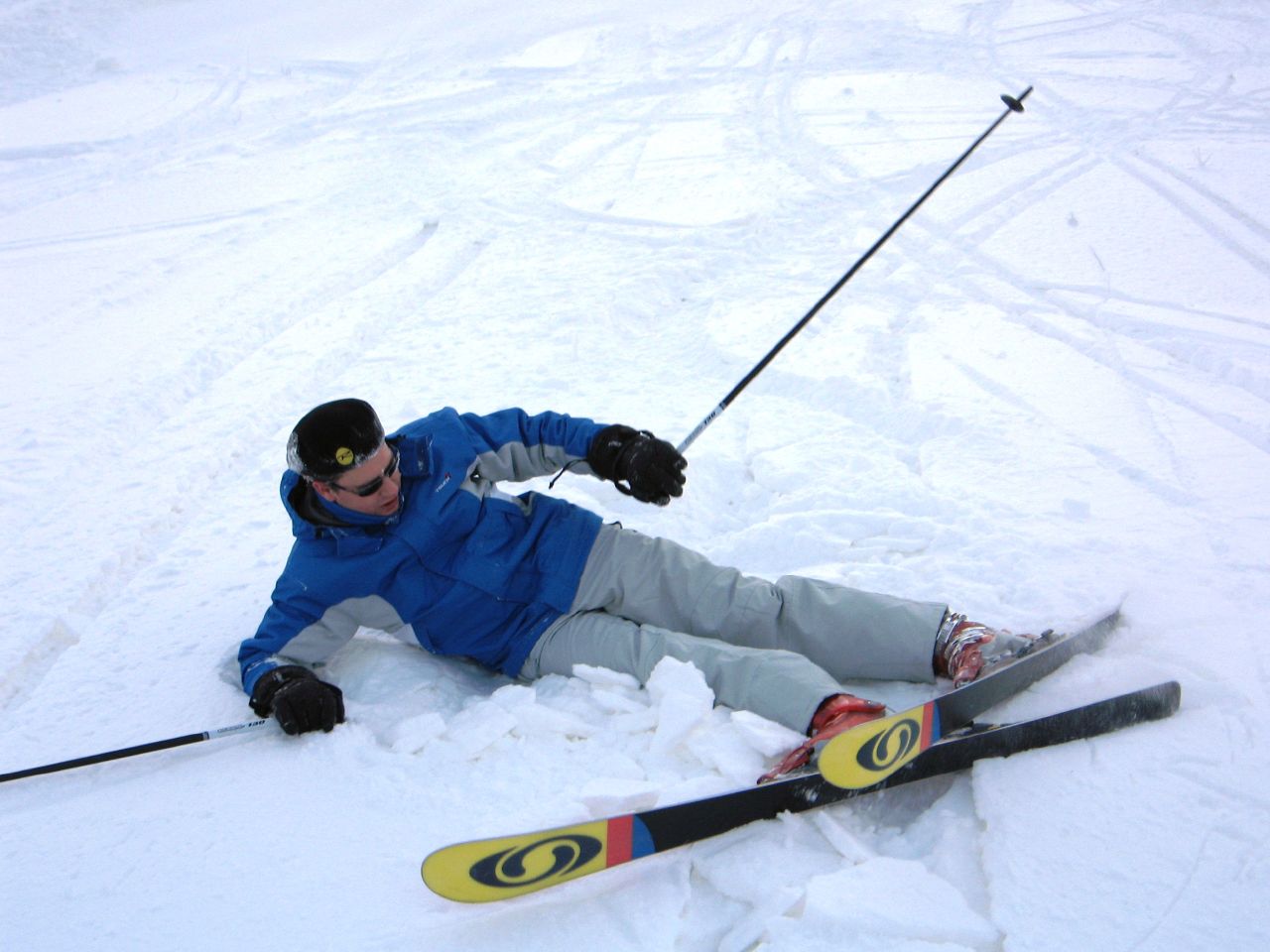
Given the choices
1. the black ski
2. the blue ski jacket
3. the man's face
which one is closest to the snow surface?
the black ski

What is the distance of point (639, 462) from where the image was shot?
3002mm

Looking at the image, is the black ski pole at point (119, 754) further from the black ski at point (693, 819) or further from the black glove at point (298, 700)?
the black ski at point (693, 819)

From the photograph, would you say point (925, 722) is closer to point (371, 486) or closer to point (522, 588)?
point (522, 588)

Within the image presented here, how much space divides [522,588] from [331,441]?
745 mm

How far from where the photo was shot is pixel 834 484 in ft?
13.1

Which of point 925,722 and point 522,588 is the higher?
point 522,588

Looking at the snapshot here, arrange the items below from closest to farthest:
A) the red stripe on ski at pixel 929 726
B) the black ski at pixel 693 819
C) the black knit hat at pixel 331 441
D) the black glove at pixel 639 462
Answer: the black ski at pixel 693 819, the red stripe on ski at pixel 929 726, the black knit hat at pixel 331 441, the black glove at pixel 639 462

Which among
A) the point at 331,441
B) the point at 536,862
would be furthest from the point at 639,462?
the point at 536,862

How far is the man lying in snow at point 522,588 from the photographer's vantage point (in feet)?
9.00

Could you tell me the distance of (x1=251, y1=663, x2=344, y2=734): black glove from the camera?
105 inches

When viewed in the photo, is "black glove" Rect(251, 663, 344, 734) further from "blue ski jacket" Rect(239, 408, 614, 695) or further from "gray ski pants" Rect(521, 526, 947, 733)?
"gray ski pants" Rect(521, 526, 947, 733)

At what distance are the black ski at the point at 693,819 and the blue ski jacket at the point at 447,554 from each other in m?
0.93

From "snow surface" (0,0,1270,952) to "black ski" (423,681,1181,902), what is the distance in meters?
0.06

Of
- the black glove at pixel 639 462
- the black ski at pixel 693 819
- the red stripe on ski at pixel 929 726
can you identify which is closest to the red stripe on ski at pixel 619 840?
the black ski at pixel 693 819
